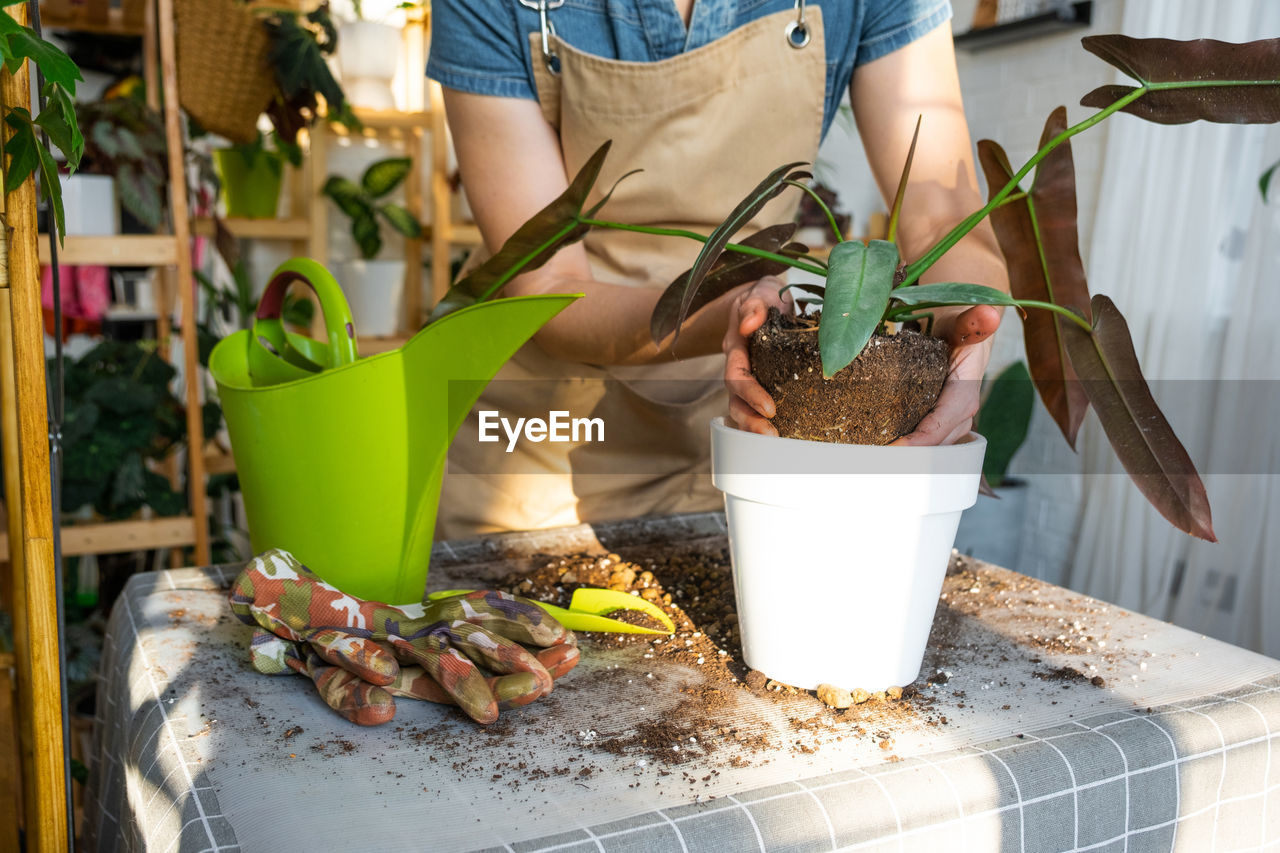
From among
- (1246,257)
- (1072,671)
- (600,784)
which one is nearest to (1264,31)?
(1246,257)

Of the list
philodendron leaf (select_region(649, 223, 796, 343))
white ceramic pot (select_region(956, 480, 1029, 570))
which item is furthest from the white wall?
philodendron leaf (select_region(649, 223, 796, 343))

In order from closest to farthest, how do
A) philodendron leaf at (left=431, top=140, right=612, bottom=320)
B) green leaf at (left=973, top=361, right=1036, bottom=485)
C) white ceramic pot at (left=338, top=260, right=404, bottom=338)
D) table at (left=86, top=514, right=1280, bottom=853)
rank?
table at (left=86, top=514, right=1280, bottom=853), philodendron leaf at (left=431, top=140, right=612, bottom=320), green leaf at (left=973, top=361, right=1036, bottom=485), white ceramic pot at (left=338, top=260, right=404, bottom=338)

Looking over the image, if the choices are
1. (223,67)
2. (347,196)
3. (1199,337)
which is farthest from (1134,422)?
(347,196)

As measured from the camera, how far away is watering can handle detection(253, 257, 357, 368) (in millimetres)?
673

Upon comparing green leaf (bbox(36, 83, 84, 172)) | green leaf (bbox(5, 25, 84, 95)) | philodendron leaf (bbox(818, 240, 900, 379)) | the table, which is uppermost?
green leaf (bbox(5, 25, 84, 95))

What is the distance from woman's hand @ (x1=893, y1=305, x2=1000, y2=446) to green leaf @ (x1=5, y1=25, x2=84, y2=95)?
507 millimetres

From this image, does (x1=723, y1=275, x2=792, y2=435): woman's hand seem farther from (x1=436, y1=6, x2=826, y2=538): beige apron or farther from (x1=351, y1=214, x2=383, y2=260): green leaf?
(x1=351, y1=214, x2=383, y2=260): green leaf

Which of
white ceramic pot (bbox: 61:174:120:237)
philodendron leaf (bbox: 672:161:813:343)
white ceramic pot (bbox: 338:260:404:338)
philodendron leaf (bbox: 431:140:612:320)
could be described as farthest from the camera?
white ceramic pot (bbox: 338:260:404:338)

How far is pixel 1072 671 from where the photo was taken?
633mm

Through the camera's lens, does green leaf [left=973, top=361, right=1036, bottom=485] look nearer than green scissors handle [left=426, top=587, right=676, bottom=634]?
No

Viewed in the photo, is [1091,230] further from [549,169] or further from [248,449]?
[248,449]

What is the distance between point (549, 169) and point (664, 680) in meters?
0.56

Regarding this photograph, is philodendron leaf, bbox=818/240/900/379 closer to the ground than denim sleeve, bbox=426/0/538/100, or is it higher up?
closer to the ground

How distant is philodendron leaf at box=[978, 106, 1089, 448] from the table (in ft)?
0.58
